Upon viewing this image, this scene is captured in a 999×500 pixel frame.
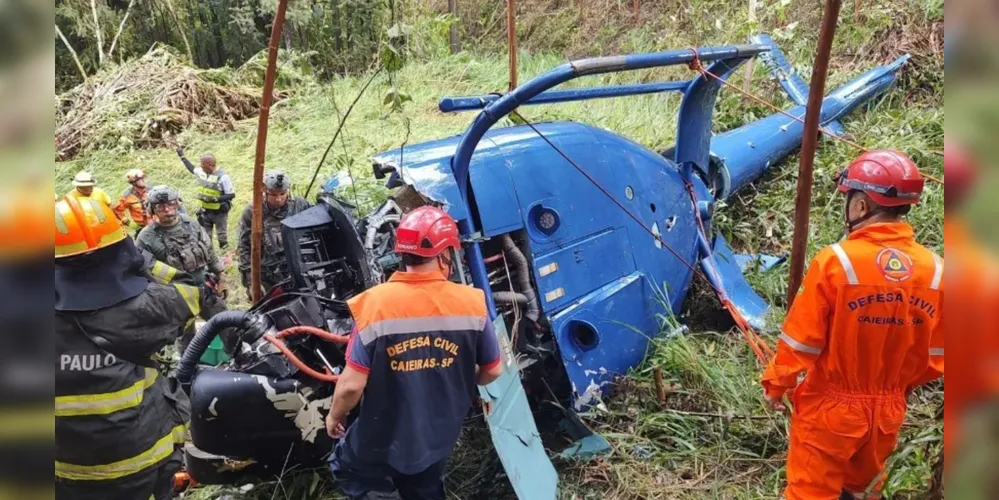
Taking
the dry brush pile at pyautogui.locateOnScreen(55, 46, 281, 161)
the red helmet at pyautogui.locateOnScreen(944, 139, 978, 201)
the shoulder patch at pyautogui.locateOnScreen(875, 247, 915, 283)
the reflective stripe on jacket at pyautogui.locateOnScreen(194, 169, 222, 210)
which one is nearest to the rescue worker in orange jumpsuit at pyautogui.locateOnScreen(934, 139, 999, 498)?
the red helmet at pyautogui.locateOnScreen(944, 139, 978, 201)

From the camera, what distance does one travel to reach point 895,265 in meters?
2.26

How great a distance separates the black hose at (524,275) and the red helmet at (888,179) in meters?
1.78

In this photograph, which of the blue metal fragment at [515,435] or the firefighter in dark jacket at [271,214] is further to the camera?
the firefighter in dark jacket at [271,214]

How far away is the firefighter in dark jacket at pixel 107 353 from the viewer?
2.21 m

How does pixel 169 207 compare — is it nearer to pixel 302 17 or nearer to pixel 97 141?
pixel 97 141

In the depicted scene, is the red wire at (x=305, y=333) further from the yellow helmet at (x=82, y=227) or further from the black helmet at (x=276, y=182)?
the black helmet at (x=276, y=182)

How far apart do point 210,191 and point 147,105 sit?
619 centimetres

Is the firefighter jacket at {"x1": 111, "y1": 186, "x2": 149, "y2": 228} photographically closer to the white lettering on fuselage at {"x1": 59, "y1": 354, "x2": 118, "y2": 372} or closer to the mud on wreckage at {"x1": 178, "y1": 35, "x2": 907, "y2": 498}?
the mud on wreckage at {"x1": 178, "y1": 35, "x2": 907, "y2": 498}

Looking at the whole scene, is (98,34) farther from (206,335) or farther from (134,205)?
(206,335)

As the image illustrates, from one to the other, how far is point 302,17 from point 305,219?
1103 centimetres

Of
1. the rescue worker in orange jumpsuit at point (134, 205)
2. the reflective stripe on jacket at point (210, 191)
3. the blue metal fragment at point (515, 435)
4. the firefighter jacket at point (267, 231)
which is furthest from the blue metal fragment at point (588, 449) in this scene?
the reflective stripe on jacket at point (210, 191)

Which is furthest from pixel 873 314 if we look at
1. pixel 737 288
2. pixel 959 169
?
pixel 737 288

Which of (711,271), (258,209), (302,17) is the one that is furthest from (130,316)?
(302,17)

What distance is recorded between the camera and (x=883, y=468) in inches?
98.0
